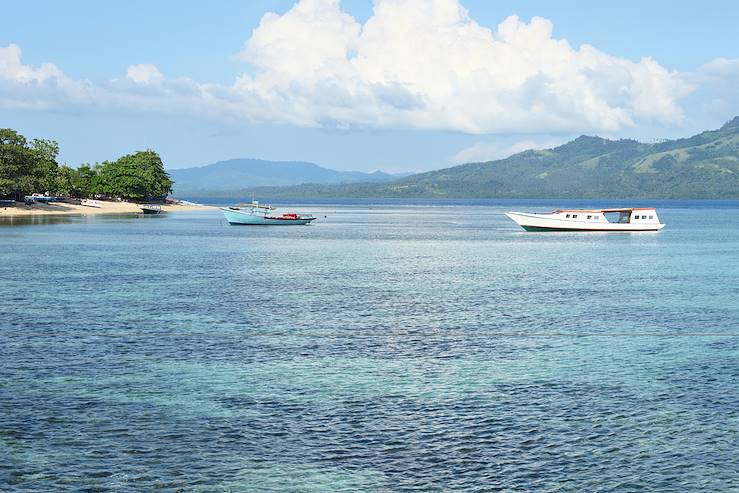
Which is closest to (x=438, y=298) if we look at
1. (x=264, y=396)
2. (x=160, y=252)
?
(x=264, y=396)

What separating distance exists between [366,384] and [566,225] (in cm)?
12701

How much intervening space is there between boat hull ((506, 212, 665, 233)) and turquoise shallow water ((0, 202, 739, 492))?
85341 mm

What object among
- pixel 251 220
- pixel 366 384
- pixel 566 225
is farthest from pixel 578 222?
pixel 366 384

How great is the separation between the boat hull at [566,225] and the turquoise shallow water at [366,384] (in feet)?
280

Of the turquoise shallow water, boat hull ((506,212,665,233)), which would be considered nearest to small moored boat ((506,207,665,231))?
boat hull ((506,212,665,233))

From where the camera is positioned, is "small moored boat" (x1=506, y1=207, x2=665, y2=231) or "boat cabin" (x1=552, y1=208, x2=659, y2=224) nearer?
"small moored boat" (x1=506, y1=207, x2=665, y2=231)

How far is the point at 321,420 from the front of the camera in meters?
26.0

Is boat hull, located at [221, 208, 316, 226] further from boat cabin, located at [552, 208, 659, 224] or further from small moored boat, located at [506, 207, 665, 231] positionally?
boat cabin, located at [552, 208, 659, 224]

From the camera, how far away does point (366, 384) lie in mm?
30828

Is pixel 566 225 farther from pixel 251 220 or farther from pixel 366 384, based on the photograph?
pixel 366 384

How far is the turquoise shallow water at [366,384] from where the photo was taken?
21672 millimetres

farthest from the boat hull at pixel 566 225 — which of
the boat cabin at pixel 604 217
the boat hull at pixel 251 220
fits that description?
the boat hull at pixel 251 220

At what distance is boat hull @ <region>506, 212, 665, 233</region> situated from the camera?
502ft

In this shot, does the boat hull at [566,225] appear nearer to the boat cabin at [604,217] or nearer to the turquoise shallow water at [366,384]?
the boat cabin at [604,217]
